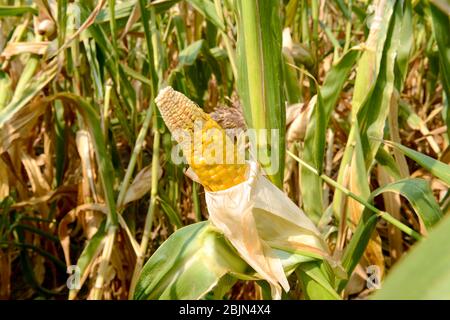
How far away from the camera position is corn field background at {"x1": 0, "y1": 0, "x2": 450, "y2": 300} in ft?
1.96

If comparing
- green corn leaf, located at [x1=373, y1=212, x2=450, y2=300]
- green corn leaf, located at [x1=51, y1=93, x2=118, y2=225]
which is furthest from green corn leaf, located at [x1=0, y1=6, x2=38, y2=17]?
green corn leaf, located at [x1=373, y1=212, x2=450, y2=300]

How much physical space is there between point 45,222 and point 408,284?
1278 millimetres

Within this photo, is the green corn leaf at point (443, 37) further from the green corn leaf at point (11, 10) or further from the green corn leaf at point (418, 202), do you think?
the green corn leaf at point (11, 10)

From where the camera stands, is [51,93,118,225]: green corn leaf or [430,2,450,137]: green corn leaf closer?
[430,2,450,137]: green corn leaf

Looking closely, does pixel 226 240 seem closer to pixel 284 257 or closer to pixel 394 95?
pixel 284 257

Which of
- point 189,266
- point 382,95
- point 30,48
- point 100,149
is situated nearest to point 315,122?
point 382,95

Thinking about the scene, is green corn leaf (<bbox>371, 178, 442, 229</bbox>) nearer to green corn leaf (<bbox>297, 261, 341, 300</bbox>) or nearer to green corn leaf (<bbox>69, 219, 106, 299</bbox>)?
green corn leaf (<bbox>297, 261, 341, 300</bbox>)

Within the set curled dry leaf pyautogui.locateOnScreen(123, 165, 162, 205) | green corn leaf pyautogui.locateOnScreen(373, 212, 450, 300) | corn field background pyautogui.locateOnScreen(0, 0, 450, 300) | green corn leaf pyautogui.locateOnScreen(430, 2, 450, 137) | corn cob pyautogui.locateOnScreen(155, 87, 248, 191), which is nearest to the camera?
green corn leaf pyautogui.locateOnScreen(373, 212, 450, 300)

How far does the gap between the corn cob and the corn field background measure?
0.08 m

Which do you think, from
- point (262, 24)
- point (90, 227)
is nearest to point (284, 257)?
point (262, 24)

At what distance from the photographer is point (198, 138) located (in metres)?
0.51

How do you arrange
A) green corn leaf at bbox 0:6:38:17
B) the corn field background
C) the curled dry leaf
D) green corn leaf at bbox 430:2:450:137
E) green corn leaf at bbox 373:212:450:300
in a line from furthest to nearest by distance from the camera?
1. the curled dry leaf
2. green corn leaf at bbox 0:6:38:17
3. green corn leaf at bbox 430:2:450:137
4. the corn field background
5. green corn leaf at bbox 373:212:450:300

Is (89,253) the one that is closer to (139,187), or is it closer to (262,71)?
(139,187)
